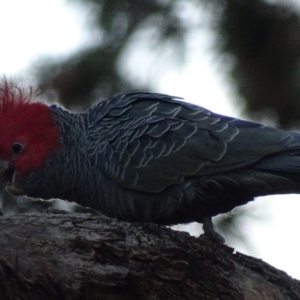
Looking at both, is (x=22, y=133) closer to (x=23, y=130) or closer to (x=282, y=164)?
(x=23, y=130)

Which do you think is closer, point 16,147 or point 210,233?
point 210,233

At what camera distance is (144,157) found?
198 inches

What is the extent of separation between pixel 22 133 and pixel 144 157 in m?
0.91

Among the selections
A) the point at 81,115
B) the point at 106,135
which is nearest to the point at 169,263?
the point at 106,135

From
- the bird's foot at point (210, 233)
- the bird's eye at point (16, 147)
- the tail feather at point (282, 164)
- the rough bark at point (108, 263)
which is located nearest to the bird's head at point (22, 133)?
the bird's eye at point (16, 147)

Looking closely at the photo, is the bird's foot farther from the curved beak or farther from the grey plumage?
the curved beak

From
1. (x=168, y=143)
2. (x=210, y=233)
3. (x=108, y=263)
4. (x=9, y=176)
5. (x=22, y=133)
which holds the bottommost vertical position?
(x=108, y=263)

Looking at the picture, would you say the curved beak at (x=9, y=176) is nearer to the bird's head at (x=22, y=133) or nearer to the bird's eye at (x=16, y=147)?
the bird's head at (x=22, y=133)

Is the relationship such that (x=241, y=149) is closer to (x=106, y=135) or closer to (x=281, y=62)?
(x=106, y=135)

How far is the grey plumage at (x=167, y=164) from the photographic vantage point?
16.0 ft

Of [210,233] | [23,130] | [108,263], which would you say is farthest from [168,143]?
[108,263]

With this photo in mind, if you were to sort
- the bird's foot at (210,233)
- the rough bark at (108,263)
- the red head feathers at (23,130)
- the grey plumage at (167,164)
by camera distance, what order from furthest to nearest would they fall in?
the red head feathers at (23,130) < the grey plumage at (167,164) < the bird's foot at (210,233) < the rough bark at (108,263)

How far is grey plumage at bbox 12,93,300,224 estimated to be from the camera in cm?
489

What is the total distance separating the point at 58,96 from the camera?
23.5 ft
